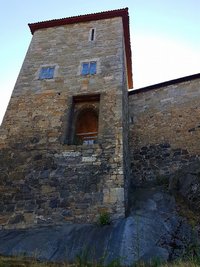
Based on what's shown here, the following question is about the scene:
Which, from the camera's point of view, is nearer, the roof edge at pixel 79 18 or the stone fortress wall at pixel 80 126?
the stone fortress wall at pixel 80 126

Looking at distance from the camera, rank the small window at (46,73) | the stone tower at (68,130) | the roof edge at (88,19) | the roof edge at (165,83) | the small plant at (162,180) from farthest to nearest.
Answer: the roof edge at (88,19) < the roof edge at (165,83) < the small window at (46,73) < the small plant at (162,180) < the stone tower at (68,130)

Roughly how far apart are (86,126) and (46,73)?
2.33 m

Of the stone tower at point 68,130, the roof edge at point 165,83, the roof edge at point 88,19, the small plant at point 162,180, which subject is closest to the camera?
the stone tower at point 68,130

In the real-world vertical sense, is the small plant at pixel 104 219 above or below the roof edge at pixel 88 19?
below

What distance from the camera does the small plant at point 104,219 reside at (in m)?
6.31

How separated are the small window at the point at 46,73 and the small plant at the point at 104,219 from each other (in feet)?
18.1

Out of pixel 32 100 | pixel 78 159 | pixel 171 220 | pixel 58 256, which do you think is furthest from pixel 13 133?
pixel 171 220

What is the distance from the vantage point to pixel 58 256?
17.7ft

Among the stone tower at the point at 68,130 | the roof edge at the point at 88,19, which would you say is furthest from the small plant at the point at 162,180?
the roof edge at the point at 88,19

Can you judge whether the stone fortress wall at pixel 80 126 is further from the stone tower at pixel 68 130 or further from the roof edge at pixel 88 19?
the roof edge at pixel 88 19

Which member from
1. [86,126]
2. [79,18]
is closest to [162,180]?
[86,126]

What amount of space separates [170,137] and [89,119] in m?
2.75

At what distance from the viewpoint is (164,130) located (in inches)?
406

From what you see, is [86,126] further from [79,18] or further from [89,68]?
[79,18]
